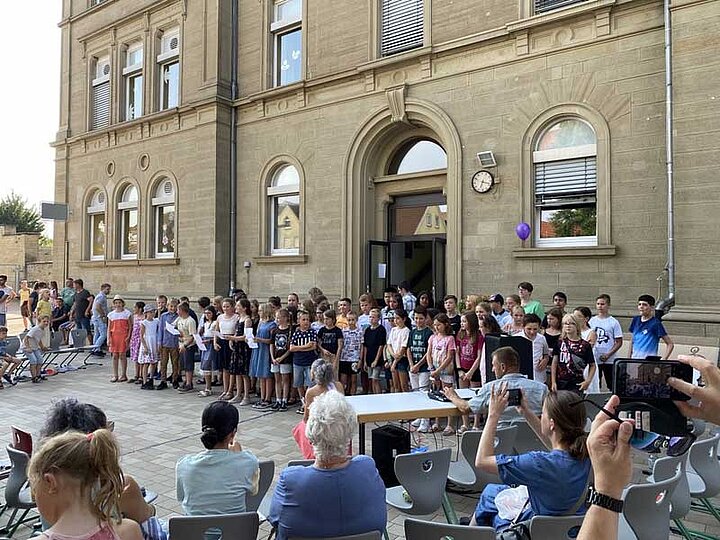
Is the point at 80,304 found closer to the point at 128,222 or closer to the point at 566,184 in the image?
the point at 128,222

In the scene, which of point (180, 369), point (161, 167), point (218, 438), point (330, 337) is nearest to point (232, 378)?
point (180, 369)

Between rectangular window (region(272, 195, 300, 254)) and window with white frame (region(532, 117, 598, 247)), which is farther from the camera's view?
rectangular window (region(272, 195, 300, 254))

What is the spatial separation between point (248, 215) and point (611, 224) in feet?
32.0

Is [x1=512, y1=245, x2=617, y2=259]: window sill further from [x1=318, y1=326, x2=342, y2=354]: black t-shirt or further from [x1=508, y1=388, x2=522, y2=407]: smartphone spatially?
[x1=508, y1=388, x2=522, y2=407]: smartphone

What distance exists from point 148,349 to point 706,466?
955cm

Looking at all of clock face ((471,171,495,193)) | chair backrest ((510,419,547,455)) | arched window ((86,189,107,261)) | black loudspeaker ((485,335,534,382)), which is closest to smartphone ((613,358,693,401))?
chair backrest ((510,419,547,455))

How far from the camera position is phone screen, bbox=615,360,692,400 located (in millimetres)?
1947

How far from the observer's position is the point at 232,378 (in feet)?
32.9

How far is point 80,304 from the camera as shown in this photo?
15523mm

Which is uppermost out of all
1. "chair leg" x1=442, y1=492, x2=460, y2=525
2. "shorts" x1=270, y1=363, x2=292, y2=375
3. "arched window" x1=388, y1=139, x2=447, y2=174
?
"arched window" x1=388, y1=139, x2=447, y2=174

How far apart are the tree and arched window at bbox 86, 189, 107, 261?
38.4m

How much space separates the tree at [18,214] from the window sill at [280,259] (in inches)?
1830

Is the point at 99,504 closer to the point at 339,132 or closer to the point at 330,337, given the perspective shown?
the point at 330,337

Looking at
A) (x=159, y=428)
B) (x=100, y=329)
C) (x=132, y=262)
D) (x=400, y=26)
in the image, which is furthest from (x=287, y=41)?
(x=159, y=428)
